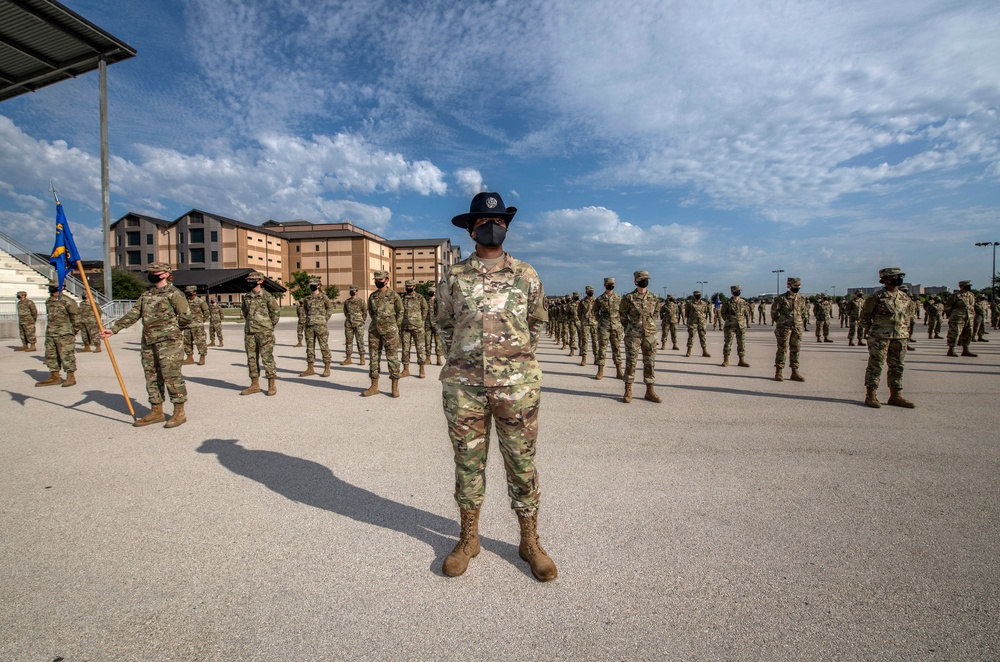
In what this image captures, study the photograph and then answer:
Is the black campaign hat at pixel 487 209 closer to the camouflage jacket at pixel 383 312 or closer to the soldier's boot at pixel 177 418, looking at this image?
the soldier's boot at pixel 177 418

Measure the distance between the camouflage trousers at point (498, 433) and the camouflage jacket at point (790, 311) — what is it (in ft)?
28.4

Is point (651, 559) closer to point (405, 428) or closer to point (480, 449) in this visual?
point (480, 449)

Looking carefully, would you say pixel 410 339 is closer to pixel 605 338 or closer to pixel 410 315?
pixel 410 315

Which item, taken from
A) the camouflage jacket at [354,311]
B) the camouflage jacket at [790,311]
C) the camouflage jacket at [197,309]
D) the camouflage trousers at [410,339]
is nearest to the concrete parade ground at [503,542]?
the camouflage jacket at [790,311]

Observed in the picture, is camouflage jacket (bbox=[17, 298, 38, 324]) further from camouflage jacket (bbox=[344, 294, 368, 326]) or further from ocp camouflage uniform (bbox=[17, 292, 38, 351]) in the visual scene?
camouflage jacket (bbox=[344, 294, 368, 326])

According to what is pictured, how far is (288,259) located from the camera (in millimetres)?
74312

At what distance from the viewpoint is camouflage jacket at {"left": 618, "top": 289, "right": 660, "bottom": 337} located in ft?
25.7

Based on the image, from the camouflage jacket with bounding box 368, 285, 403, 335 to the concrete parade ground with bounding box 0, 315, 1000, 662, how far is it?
97.7 inches

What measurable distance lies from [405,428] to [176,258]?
76219 millimetres

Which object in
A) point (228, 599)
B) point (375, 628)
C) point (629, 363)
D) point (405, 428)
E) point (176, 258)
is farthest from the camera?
point (176, 258)

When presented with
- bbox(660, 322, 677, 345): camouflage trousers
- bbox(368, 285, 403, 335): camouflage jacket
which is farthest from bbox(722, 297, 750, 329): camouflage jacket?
bbox(368, 285, 403, 335): camouflage jacket

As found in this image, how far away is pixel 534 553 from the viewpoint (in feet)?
9.32

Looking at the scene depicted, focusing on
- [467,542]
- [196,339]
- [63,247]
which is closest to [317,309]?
[196,339]

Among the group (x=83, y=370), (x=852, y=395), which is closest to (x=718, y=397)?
(x=852, y=395)
